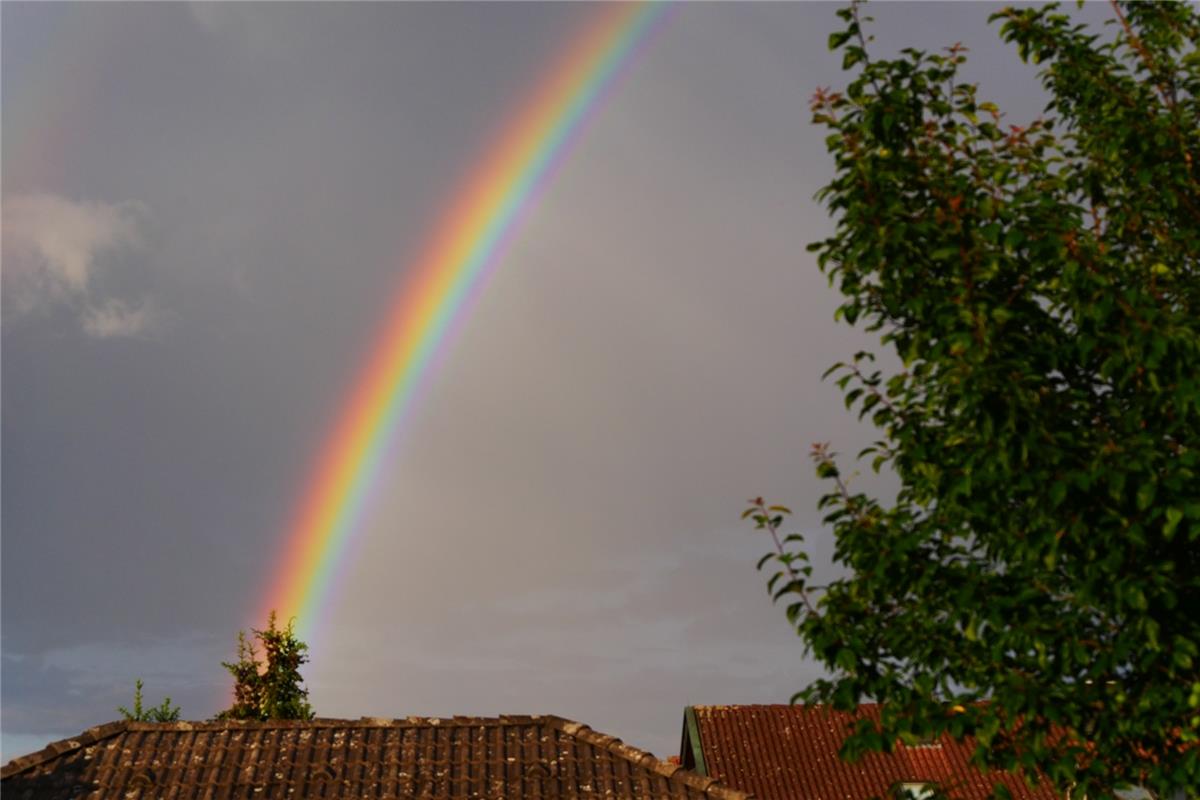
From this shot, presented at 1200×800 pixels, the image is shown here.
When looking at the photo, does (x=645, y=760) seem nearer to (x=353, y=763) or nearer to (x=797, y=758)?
(x=353, y=763)

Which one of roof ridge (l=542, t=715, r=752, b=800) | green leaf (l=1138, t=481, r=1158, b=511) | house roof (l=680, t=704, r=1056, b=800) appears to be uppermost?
house roof (l=680, t=704, r=1056, b=800)

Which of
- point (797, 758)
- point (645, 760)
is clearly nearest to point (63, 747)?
point (645, 760)

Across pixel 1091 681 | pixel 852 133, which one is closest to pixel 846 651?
pixel 1091 681

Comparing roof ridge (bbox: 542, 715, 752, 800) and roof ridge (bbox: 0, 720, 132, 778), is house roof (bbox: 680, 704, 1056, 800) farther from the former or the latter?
roof ridge (bbox: 0, 720, 132, 778)

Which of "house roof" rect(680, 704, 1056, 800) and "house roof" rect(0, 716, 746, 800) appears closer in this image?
"house roof" rect(0, 716, 746, 800)

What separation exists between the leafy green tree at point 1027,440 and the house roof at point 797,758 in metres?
26.0

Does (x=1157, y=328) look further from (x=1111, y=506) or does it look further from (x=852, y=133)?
(x=852, y=133)

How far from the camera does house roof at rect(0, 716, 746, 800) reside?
1800 cm

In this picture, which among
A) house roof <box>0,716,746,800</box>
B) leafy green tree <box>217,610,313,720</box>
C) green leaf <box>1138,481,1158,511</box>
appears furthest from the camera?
leafy green tree <box>217,610,313,720</box>

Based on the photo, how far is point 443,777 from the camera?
18453mm

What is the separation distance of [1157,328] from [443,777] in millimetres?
13685

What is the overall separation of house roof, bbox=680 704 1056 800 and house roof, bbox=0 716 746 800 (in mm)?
17433

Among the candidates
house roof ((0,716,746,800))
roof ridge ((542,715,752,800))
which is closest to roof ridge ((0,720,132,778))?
house roof ((0,716,746,800))

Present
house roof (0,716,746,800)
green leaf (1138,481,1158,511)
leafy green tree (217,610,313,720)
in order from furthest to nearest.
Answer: leafy green tree (217,610,313,720) < house roof (0,716,746,800) < green leaf (1138,481,1158,511)
